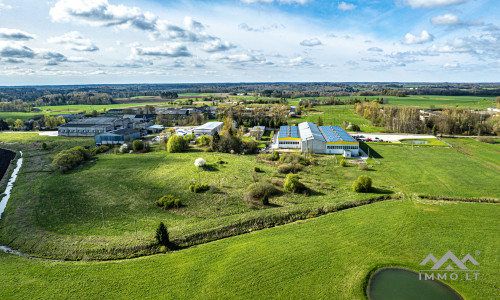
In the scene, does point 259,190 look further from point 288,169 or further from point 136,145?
point 136,145

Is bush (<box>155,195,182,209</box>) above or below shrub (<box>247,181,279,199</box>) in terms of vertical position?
below

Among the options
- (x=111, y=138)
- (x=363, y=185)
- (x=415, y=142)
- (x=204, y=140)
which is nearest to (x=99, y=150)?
(x=111, y=138)

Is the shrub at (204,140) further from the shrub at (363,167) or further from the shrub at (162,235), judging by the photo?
the shrub at (162,235)


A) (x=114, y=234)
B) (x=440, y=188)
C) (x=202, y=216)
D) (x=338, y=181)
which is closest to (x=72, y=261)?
(x=114, y=234)

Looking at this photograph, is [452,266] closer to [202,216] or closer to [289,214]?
[289,214]

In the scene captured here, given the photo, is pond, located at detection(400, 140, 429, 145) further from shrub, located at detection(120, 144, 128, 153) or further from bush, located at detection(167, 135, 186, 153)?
shrub, located at detection(120, 144, 128, 153)

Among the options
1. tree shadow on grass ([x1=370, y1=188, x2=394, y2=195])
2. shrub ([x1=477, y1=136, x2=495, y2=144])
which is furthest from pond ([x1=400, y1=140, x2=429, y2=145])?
tree shadow on grass ([x1=370, y1=188, x2=394, y2=195])
